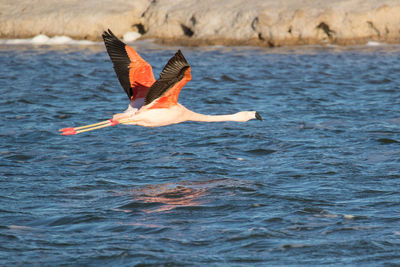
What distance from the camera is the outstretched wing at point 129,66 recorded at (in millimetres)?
10156

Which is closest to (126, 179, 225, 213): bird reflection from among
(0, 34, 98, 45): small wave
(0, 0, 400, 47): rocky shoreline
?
(0, 0, 400, 47): rocky shoreline

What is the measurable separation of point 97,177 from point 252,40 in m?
16.6

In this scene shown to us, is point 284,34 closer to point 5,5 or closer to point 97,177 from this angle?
point 5,5

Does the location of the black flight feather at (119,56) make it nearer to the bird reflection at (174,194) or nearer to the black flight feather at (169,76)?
the black flight feather at (169,76)

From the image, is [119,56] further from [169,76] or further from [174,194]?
[174,194]

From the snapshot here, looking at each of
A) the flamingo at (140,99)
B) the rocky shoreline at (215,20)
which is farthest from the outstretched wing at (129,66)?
the rocky shoreline at (215,20)

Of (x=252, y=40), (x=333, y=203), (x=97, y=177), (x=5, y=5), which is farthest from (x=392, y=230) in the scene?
(x=5, y=5)

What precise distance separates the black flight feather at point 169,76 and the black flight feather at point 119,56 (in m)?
0.63

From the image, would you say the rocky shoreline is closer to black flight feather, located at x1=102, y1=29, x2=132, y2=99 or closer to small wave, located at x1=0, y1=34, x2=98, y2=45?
small wave, located at x1=0, y1=34, x2=98, y2=45

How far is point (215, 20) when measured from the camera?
26500 mm

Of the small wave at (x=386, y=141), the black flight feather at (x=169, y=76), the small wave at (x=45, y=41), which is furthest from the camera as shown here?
the small wave at (x=45, y=41)

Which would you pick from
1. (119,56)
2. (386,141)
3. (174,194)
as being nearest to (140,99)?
(119,56)

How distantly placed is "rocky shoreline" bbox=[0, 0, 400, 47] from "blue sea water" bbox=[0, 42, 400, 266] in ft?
17.1

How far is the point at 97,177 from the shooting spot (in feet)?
34.9
